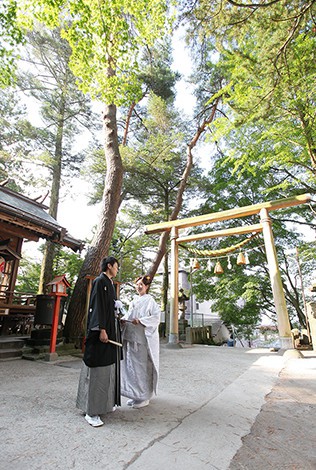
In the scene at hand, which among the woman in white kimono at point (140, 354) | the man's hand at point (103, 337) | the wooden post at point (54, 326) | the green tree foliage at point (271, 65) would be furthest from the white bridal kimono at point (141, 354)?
the green tree foliage at point (271, 65)

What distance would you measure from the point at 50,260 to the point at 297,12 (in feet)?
38.1

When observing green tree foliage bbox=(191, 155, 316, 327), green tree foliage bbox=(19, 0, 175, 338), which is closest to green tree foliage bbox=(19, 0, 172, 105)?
green tree foliage bbox=(19, 0, 175, 338)

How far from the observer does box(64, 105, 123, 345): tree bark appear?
250 inches

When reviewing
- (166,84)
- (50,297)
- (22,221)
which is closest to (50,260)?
(22,221)

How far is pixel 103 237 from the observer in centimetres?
704

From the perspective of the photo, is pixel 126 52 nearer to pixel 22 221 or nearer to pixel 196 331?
pixel 22 221

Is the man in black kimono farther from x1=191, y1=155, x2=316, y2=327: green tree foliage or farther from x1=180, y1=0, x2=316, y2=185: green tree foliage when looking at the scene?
x1=191, y1=155, x2=316, y2=327: green tree foliage

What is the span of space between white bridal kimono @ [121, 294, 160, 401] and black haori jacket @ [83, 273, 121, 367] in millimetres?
264

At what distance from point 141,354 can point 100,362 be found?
0.59 m

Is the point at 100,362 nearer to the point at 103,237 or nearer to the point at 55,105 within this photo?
the point at 103,237

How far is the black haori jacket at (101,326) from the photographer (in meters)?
2.47

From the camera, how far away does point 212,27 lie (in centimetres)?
485

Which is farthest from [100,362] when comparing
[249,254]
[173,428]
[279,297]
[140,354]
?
[249,254]

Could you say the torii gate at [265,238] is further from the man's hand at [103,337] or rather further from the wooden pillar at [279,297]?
the man's hand at [103,337]
